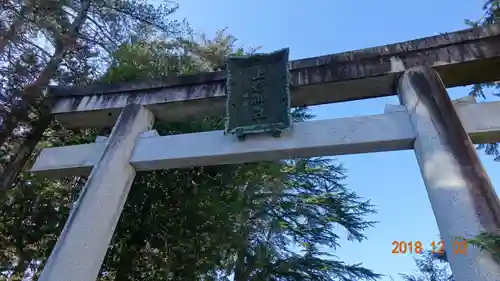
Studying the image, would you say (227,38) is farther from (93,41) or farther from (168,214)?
(168,214)

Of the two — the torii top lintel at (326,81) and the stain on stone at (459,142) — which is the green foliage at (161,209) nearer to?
the torii top lintel at (326,81)

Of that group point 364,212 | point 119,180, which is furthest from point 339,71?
point 364,212

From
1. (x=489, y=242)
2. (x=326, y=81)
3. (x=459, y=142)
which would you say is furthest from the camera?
(x=326, y=81)

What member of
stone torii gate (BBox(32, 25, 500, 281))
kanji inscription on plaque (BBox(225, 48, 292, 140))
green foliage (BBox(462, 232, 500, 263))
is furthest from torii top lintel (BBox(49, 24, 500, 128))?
green foliage (BBox(462, 232, 500, 263))

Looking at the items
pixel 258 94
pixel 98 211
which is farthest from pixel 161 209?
pixel 258 94

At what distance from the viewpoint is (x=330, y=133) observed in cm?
342

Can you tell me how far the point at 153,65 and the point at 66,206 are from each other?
242cm

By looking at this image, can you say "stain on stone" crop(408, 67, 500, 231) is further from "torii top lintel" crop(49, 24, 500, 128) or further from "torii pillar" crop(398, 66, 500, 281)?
"torii top lintel" crop(49, 24, 500, 128)

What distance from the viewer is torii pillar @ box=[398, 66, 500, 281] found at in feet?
7.97

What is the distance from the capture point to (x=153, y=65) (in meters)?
5.46

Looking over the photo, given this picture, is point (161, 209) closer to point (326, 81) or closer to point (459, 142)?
point (326, 81)

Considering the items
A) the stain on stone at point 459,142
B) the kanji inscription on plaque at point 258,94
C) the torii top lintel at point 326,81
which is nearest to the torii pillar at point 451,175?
the stain on stone at point 459,142

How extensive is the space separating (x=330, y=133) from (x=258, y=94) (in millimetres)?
851

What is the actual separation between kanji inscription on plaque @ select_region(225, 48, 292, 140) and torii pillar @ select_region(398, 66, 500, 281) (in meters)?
1.13
